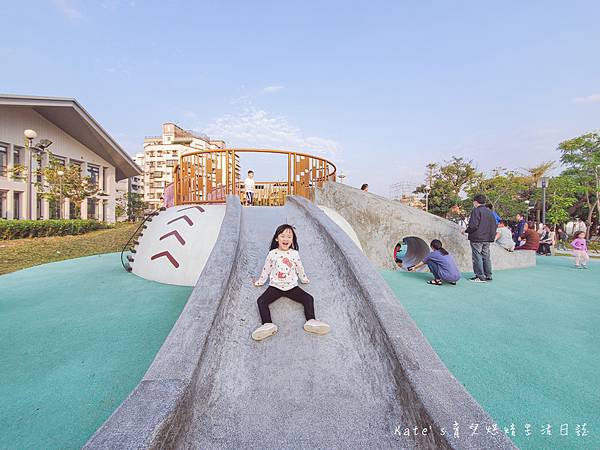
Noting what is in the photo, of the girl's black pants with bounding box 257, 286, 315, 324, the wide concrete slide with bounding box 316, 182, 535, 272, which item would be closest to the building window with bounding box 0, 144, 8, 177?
the wide concrete slide with bounding box 316, 182, 535, 272

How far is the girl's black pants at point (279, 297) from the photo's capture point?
3266 mm

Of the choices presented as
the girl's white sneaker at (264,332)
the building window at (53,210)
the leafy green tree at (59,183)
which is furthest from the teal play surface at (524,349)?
the building window at (53,210)

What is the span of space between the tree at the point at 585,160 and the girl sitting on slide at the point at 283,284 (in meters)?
33.4

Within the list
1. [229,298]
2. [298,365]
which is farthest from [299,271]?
[298,365]

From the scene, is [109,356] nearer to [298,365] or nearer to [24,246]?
[298,365]

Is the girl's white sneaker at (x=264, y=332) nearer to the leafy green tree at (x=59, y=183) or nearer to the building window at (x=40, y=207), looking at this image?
the leafy green tree at (x=59, y=183)

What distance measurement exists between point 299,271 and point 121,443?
2584mm

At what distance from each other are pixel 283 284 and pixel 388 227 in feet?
21.8

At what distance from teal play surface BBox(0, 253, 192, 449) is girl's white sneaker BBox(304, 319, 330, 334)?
1.80 metres

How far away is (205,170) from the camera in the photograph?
757 cm

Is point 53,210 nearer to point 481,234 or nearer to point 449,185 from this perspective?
point 481,234

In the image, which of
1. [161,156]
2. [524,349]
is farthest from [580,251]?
[161,156]

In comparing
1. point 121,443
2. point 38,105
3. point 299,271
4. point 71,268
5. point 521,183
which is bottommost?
point 71,268

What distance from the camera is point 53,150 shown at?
80.5 ft
